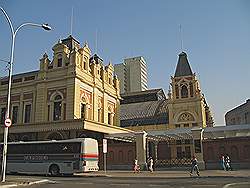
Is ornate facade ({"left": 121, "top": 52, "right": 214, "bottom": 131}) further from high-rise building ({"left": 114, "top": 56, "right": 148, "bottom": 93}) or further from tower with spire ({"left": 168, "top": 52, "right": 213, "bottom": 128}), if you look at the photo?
high-rise building ({"left": 114, "top": 56, "right": 148, "bottom": 93})

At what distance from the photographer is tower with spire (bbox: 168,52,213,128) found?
5316 cm

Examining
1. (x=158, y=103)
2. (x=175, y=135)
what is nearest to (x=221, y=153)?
(x=175, y=135)

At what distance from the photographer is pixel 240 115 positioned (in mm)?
78062

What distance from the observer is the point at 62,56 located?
4212 cm

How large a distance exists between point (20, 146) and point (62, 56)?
51.9 feet

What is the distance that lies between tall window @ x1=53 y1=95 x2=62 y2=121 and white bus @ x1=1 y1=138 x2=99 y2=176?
970 centimetres

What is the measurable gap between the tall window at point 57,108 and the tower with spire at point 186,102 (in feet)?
74.5

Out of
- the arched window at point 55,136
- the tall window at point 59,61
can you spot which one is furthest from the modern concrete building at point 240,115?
the arched window at point 55,136

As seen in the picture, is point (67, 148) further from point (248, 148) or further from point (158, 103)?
point (158, 103)

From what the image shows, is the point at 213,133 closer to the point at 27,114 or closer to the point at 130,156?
the point at 130,156

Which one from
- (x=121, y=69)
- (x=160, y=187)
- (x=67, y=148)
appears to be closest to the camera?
(x=160, y=187)

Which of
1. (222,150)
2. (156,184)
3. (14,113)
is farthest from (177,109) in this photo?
(156,184)

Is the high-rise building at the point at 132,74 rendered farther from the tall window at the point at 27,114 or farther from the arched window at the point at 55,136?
the arched window at the point at 55,136

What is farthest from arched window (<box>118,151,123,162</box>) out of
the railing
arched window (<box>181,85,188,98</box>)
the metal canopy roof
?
arched window (<box>181,85,188,98</box>)
